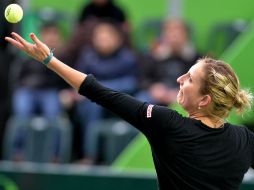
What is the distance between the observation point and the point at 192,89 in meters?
3.60

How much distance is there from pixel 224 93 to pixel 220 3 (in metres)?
5.80

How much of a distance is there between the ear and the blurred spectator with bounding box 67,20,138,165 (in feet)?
14.5

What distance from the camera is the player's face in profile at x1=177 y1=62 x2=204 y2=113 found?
3.59 meters

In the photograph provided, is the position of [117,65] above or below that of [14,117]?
above

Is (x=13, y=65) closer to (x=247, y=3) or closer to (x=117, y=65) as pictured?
(x=117, y=65)

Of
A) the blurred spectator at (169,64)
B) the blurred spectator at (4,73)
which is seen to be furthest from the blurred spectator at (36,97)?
the blurred spectator at (169,64)

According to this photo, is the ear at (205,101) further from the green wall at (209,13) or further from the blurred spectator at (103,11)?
the green wall at (209,13)

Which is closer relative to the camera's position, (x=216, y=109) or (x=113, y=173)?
(x=216, y=109)

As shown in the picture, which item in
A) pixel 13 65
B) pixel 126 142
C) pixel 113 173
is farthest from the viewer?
pixel 13 65

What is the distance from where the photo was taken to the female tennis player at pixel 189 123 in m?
3.52

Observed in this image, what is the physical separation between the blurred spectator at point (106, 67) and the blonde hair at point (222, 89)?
4.43 meters

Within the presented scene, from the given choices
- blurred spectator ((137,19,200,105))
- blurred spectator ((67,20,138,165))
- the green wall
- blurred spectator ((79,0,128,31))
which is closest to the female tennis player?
blurred spectator ((137,19,200,105))

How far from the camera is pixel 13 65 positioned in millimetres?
8734

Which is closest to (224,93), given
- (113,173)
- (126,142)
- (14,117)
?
(113,173)
